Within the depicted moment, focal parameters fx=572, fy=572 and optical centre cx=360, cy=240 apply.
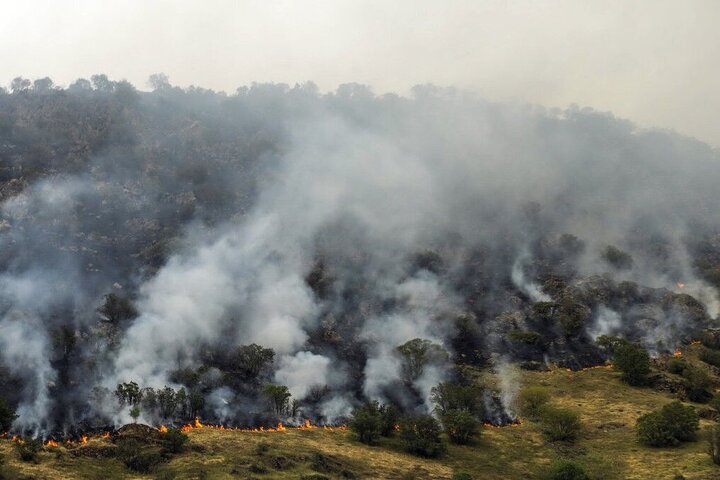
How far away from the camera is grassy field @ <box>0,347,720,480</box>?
49125mm

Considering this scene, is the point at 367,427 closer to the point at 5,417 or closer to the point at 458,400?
the point at 458,400

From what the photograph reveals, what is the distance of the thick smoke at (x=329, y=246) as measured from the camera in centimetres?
8362

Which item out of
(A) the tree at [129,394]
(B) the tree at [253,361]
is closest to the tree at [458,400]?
(B) the tree at [253,361]

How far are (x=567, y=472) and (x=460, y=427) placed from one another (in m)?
15.2

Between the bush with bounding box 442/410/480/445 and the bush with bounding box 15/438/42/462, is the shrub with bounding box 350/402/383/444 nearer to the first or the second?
the bush with bounding box 442/410/480/445

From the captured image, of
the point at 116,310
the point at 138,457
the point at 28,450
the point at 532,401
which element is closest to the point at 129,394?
the point at 138,457

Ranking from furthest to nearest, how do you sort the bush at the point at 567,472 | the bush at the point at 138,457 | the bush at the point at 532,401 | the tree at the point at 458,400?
the bush at the point at 532,401, the tree at the point at 458,400, the bush at the point at 567,472, the bush at the point at 138,457

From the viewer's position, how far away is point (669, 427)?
2446 inches

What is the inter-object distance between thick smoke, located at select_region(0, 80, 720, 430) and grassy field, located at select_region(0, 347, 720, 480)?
1148 cm

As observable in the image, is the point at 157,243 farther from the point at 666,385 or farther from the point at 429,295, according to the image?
the point at 666,385

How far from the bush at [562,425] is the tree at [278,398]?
32.2m

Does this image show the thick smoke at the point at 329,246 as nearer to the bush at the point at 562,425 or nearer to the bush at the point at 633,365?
the bush at the point at 633,365

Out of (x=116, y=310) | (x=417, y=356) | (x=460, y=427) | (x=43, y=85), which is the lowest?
(x=460, y=427)

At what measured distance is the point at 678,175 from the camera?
175 meters
